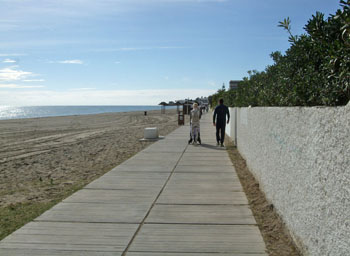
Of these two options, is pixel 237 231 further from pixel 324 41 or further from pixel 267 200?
pixel 324 41

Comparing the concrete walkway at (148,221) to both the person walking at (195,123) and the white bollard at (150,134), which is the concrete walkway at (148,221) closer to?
the person walking at (195,123)

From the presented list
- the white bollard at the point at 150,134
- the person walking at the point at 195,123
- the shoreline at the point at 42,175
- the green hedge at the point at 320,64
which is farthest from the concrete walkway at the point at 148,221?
the white bollard at the point at 150,134

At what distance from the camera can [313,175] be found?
362 centimetres

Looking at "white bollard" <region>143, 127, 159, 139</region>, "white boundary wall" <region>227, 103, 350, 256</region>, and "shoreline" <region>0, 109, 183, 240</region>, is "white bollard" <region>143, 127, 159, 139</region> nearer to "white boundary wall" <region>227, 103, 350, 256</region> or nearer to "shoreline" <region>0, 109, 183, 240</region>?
"shoreline" <region>0, 109, 183, 240</region>

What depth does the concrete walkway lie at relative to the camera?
420 cm

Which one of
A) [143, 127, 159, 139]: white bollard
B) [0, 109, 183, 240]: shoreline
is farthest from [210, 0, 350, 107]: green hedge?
[143, 127, 159, 139]: white bollard

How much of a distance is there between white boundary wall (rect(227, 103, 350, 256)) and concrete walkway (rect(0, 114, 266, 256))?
0.61 meters

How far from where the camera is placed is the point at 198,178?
8.16 m

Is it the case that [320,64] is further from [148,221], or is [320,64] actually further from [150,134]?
[150,134]

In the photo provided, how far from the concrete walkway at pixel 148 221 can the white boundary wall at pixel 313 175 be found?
2.00 feet

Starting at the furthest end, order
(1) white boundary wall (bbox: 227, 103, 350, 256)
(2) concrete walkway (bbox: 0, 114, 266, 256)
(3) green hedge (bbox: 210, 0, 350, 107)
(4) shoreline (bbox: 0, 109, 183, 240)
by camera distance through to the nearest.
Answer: (4) shoreline (bbox: 0, 109, 183, 240), (2) concrete walkway (bbox: 0, 114, 266, 256), (3) green hedge (bbox: 210, 0, 350, 107), (1) white boundary wall (bbox: 227, 103, 350, 256)

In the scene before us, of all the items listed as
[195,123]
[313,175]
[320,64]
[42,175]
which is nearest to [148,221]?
[313,175]

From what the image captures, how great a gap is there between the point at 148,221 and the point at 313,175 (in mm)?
2550

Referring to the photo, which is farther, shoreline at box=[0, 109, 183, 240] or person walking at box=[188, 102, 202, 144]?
person walking at box=[188, 102, 202, 144]
